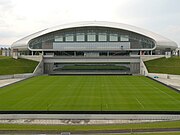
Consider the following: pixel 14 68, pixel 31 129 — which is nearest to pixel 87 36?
pixel 14 68

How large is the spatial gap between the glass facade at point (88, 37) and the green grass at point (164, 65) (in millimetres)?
12268

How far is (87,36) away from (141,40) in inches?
597

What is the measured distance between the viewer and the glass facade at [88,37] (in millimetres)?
67938

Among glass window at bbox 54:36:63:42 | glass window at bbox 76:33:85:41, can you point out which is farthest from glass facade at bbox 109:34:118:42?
glass window at bbox 54:36:63:42

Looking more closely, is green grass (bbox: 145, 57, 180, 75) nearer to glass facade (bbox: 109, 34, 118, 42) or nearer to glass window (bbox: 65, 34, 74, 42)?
glass facade (bbox: 109, 34, 118, 42)

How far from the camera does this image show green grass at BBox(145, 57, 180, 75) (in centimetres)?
4870

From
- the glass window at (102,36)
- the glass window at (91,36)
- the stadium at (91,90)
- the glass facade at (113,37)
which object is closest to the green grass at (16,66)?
the stadium at (91,90)

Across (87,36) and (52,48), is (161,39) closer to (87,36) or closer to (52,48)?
(87,36)

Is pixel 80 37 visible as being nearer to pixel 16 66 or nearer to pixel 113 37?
pixel 113 37

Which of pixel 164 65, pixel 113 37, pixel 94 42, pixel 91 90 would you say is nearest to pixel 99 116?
pixel 91 90

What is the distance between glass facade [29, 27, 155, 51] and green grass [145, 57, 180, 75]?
12.3 meters

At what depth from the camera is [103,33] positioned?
68812mm

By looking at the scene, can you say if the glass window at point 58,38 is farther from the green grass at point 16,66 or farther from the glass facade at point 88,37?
the green grass at point 16,66

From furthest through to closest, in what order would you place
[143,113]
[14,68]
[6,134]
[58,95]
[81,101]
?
[14,68] → [58,95] → [81,101] → [143,113] → [6,134]
